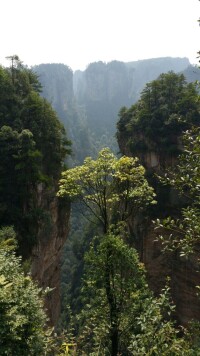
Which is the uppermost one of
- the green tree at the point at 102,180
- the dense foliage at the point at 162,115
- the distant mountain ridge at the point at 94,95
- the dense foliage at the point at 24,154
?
the distant mountain ridge at the point at 94,95

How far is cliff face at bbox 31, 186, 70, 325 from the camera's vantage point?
19062 mm

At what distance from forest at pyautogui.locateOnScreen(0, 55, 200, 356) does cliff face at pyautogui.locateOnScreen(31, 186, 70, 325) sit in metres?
0.10

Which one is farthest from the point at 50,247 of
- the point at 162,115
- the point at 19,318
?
the point at 19,318

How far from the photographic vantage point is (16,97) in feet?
67.1

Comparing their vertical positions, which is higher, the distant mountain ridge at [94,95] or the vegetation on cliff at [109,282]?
the distant mountain ridge at [94,95]

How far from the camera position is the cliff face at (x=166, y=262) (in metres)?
22.6

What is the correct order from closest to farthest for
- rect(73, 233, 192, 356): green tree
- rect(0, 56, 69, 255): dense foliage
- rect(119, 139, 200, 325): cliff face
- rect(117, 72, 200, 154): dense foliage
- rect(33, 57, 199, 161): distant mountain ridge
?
1. rect(73, 233, 192, 356): green tree
2. rect(0, 56, 69, 255): dense foliage
3. rect(119, 139, 200, 325): cliff face
4. rect(117, 72, 200, 154): dense foliage
5. rect(33, 57, 199, 161): distant mountain ridge

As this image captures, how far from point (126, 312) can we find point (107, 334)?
0.97 meters

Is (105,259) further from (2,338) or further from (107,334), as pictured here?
(2,338)

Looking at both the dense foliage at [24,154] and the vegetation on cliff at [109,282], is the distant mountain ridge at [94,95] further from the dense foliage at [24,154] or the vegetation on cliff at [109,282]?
the vegetation on cliff at [109,282]

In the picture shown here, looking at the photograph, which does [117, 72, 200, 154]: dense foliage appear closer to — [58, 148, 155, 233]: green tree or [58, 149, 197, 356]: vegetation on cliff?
[58, 148, 155, 233]: green tree

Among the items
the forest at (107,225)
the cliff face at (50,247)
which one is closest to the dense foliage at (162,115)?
the forest at (107,225)

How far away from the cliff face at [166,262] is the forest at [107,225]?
3.1 inches

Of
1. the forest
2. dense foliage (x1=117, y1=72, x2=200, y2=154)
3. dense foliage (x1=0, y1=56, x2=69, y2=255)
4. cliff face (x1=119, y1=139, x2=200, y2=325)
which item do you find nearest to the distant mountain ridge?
the forest
